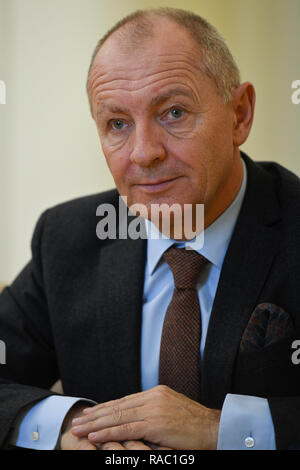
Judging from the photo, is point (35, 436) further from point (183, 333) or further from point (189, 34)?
point (189, 34)

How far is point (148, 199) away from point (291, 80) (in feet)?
4.07

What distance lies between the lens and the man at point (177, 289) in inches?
46.5

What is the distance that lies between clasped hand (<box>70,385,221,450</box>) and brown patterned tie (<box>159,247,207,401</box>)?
5.5 inches

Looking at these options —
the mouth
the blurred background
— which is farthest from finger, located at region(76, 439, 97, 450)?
the blurred background

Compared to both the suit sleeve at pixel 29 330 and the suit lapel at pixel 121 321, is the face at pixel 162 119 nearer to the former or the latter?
the suit lapel at pixel 121 321

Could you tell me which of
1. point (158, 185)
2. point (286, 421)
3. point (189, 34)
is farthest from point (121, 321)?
point (189, 34)

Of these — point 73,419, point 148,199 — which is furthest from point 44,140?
point 73,419

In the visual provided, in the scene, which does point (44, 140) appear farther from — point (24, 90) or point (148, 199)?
point (148, 199)

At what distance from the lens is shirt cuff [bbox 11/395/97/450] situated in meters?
1.28

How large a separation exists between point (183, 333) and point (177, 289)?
117 mm

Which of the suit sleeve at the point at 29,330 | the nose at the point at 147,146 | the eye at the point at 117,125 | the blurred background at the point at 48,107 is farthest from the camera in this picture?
the blurred background at the point at 48,107

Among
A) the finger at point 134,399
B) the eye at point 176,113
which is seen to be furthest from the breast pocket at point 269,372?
the eye at point 176,113

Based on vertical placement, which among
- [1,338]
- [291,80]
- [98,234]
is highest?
[291,80]
